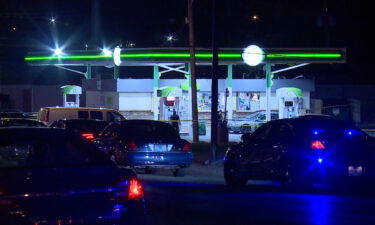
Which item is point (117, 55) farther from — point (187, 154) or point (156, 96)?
point (187, 154)

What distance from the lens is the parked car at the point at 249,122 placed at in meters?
A: 37.2

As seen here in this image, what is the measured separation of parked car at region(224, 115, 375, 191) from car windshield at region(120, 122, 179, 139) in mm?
3657

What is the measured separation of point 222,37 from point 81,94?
23544 millimetres

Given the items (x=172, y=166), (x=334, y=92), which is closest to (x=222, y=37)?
(x=334, y=92)

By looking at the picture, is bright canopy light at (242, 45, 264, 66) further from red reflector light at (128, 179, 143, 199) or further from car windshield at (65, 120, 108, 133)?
red reflector light at (128, 179, 143, 199)

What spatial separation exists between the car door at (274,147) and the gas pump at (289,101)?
Result: 70.3 feet

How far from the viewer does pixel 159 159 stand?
720 inches

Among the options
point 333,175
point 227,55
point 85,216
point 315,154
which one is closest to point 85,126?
point 315,154

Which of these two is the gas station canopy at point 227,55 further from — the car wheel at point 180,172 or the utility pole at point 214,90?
the car wheel at point 180,172

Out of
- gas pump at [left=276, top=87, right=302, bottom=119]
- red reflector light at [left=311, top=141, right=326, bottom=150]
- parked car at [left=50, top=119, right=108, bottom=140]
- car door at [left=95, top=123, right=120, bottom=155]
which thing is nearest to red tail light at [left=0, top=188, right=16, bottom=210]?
red reflector light at [left=311, top=141, right=326, bottom=150]

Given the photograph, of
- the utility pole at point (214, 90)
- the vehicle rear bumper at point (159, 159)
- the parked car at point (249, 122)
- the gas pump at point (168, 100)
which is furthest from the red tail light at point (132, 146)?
the gas pump at point (168, 100)

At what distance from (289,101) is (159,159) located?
2054cm

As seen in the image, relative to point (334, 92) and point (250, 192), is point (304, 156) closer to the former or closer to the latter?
point (250, 192)

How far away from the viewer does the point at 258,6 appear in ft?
209
